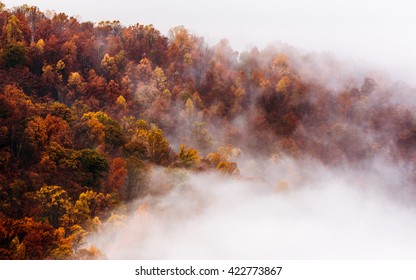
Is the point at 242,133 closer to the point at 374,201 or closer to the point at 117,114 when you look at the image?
the point at 117,114

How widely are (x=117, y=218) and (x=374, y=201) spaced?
5718 inches

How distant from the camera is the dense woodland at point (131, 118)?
46766 millimetres

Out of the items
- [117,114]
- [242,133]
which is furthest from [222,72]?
[117,114]

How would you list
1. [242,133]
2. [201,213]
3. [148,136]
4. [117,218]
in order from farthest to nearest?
[242,133] → [148,136] → [201,213] → [117,218]

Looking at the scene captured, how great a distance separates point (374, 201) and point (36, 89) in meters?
138

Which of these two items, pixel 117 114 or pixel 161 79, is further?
pixel 161 79

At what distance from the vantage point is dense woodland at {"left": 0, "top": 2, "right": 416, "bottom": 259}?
4677 centimetres

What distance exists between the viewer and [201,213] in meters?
63.5

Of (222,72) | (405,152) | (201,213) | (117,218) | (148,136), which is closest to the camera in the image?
(117,218)

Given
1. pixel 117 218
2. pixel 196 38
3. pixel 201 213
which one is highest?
pixel 196 38

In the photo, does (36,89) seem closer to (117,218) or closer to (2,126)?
(2,126)

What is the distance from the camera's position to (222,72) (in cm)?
16125

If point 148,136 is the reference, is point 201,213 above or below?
below

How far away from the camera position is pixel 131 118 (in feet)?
321
